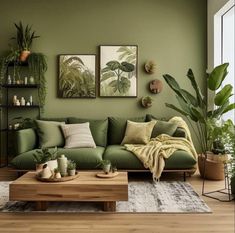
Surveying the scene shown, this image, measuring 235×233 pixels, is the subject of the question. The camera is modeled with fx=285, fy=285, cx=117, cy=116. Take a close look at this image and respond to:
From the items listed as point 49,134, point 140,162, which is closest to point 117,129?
point 140,162

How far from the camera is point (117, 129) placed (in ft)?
15.6

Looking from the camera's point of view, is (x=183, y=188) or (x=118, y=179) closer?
(x=118, y=179)

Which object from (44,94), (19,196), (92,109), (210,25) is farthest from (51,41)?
(19,196)

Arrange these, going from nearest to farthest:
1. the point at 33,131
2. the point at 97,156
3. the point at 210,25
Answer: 1. the point at 97,156
2. the point at 33,131
3. the point at 210,25

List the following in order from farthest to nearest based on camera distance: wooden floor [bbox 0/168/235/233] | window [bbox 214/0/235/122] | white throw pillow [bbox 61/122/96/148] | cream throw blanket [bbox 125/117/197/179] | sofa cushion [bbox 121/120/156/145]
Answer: window [bbox 214/0/235/122] → sofa cushion [bbox 121/120/156/145] → white throw pillow [bbox 61/122/96/148] → cream throw blanket [bbox 125/117/197/179] → wooden floor [bbox 0/168/235/233]

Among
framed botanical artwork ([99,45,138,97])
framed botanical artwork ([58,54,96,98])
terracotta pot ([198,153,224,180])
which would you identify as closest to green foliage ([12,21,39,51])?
framed botanical artwork ([58,54,96,98])

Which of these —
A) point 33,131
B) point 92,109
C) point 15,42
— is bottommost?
point 33,131

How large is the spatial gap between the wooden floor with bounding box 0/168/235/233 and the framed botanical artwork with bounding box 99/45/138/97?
9.22 feet

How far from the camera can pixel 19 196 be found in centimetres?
282

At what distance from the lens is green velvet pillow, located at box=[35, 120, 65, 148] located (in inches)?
173

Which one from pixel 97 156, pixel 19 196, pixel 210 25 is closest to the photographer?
pixel 19 196

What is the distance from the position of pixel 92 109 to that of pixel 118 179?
7.82ft

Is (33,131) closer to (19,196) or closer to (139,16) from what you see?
(19,196)

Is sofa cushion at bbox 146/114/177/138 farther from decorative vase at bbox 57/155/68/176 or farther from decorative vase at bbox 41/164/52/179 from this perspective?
decorative vase at bbox 41/164/52/179
